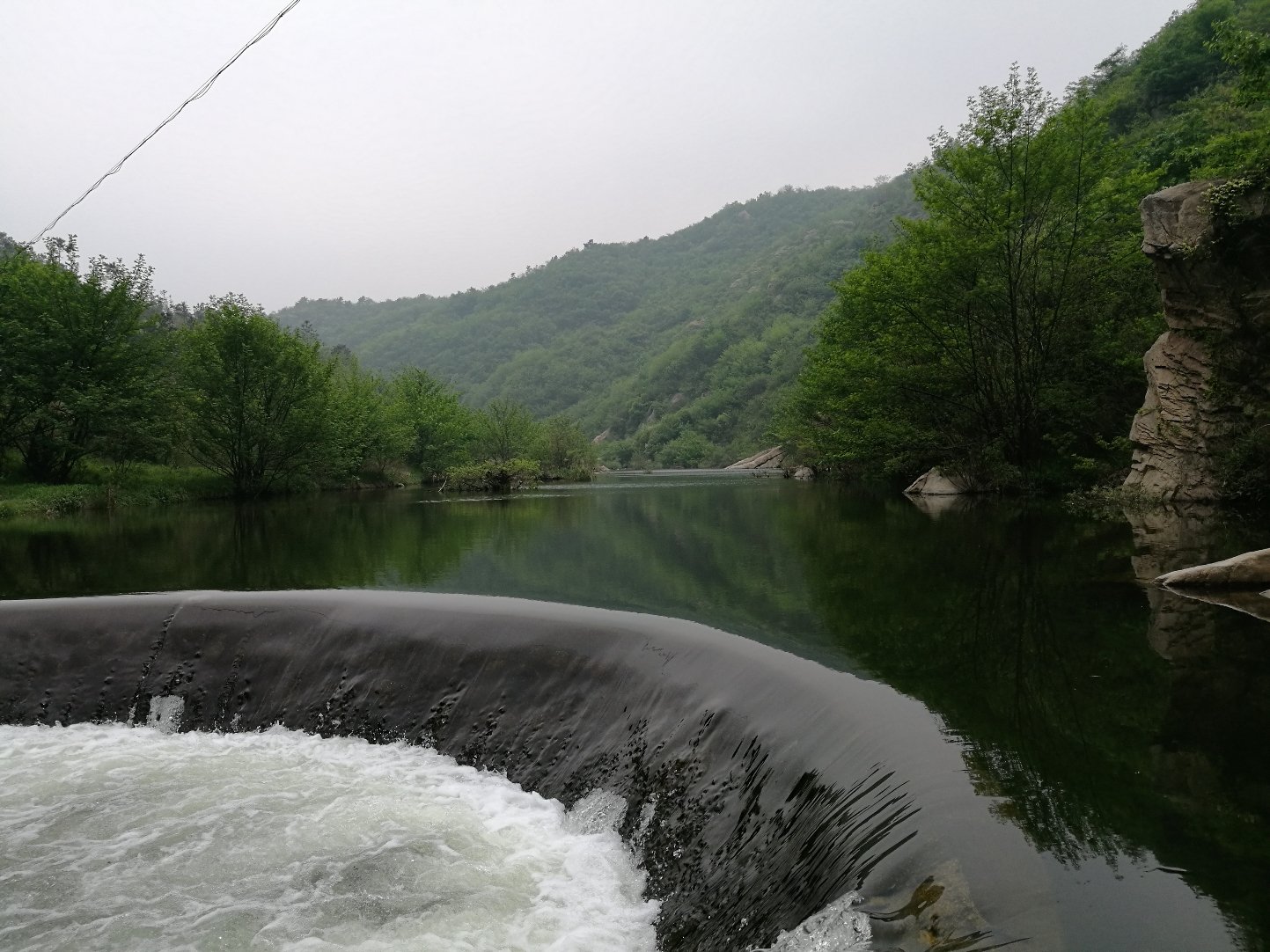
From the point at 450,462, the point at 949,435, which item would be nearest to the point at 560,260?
the point at 450,462

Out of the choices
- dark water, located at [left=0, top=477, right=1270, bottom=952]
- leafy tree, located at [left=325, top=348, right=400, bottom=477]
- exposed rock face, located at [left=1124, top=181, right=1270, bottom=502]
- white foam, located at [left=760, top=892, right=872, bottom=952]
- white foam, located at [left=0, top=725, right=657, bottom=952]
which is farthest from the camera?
leafy tree, located at [left=325, top=348, right=400, bottom=477]

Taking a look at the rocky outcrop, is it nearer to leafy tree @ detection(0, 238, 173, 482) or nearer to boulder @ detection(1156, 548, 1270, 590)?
leafy tree @ detection(0, 238, 173, 482)

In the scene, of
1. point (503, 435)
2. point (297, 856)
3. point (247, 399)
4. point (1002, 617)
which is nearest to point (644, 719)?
point (297, 856)

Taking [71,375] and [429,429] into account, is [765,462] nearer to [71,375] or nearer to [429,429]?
[429,429]

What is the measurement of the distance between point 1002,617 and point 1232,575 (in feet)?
10.2

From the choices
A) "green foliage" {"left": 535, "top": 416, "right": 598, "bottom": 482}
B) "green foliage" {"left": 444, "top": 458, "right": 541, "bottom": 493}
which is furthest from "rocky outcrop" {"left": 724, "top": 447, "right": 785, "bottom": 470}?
"green foliage" {"left": 444, "top": 458, "right": 541, "bottom": 493}

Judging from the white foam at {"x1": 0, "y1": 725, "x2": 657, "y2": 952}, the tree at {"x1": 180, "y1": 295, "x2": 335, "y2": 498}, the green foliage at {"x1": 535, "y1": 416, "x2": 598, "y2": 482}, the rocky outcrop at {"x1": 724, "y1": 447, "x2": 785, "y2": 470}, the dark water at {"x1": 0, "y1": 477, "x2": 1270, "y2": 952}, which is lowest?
the rocky outcrop at {"x1": 724, "y1": 447, "x2": 785, "y2": 470}

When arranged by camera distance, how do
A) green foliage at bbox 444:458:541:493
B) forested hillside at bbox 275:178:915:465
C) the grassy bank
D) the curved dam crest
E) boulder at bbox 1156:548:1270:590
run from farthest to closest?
forested hillside at bbox 275:178:915:465 → green foliage at bbox 444:458:541:493 → the grassy bank → boulder at bbox 1156:548:1270:590 → the curved dam crest

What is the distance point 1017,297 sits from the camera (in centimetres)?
2475

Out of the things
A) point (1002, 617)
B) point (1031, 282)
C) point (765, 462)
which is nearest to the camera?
point (1002, 617)

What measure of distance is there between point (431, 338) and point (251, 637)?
147 m

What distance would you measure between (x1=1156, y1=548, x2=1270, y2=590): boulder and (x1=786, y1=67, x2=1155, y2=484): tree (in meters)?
11.9

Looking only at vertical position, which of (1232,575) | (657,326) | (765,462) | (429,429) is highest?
(657,326)

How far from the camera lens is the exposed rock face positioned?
1636 centimetres
